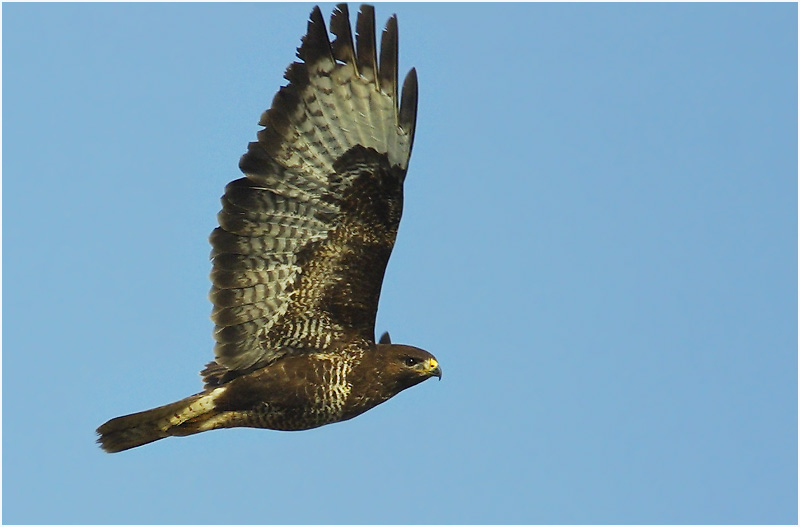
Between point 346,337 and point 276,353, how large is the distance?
2.06ft

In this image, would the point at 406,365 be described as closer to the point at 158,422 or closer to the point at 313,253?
the point at 313,253

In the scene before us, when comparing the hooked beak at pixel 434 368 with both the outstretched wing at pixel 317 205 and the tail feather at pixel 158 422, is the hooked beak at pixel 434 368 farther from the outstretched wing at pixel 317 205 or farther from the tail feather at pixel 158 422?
the tail feather at pixel 158 422

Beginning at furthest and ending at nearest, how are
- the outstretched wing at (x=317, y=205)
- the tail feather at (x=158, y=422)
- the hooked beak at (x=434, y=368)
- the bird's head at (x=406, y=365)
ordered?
the hooked beak at (x=434, y=368) → the bird's head at (x=406, y=365) → the tail feather at (x=158, y=422) → the outstretched wing at (x=317, y=205)

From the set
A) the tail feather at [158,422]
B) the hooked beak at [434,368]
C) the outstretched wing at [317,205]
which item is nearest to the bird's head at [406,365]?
the hooked beak at [434,368]

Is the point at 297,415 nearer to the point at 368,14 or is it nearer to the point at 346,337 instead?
the point at 346,337

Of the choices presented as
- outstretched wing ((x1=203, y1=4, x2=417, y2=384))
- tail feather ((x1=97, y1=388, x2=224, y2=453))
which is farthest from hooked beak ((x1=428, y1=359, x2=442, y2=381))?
tail feather ((x1=97, y1=388, x2=224, y2=453))

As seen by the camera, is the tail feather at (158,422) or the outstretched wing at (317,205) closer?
the outstretched wing at (317,205)

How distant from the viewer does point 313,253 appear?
55.5 ft

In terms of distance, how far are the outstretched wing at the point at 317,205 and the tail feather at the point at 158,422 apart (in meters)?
0.42

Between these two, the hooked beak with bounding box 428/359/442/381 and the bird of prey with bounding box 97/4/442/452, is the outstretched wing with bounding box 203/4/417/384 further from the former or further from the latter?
the hooked beak with bounding box 428/359/442/381

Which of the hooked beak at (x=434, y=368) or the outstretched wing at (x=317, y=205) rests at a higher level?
the outstretched wing at (x=317, y=205)

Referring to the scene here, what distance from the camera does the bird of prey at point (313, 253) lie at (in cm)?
1661

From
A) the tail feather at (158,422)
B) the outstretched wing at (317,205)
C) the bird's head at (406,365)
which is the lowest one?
the tail feather at (158,422)

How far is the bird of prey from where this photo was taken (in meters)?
16.6
